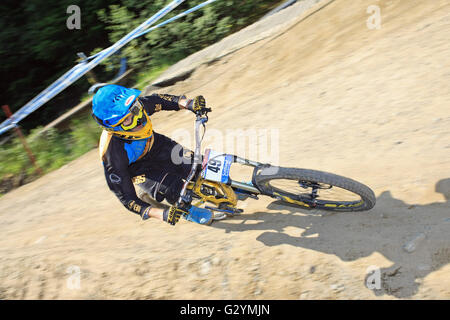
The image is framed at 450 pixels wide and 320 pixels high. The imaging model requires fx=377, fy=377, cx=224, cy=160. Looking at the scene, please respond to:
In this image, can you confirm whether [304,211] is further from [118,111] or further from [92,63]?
[92,63]

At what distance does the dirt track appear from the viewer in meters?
3.65

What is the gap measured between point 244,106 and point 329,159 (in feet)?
9.74

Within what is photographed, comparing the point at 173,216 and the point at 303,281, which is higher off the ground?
the point at 173,216

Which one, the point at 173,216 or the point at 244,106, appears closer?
the point at 173,216

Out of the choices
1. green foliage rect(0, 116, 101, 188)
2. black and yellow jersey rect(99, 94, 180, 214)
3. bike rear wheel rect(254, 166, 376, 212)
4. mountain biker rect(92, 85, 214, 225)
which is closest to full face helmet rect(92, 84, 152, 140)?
mountain biker rect(92, 85, 214, 225)

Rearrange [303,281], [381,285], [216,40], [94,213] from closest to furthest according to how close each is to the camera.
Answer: [381,285], [303,281], [94,213], [216,40]

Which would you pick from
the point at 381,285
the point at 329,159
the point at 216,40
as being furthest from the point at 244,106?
the point at 381,285

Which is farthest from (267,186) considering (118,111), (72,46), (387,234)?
(72,46)

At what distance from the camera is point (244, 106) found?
7.80 meters

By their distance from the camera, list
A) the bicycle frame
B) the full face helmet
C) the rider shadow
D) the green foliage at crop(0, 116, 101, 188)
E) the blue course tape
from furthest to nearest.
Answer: the blue course tape, the green foliage at crop(0, 116, 101, 188), the bicycle frame, the full face helmet, the rider shadow

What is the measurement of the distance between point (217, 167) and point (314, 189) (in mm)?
1087

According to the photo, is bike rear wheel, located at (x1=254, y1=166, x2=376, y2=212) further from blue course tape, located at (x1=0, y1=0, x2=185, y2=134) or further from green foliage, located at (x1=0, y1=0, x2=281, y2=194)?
blue course tape, located at (x1=0, y1=0, x2=185, y2=134)

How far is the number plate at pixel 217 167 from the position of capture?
3.99 m

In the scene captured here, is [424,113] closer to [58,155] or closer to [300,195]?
[300,195]
